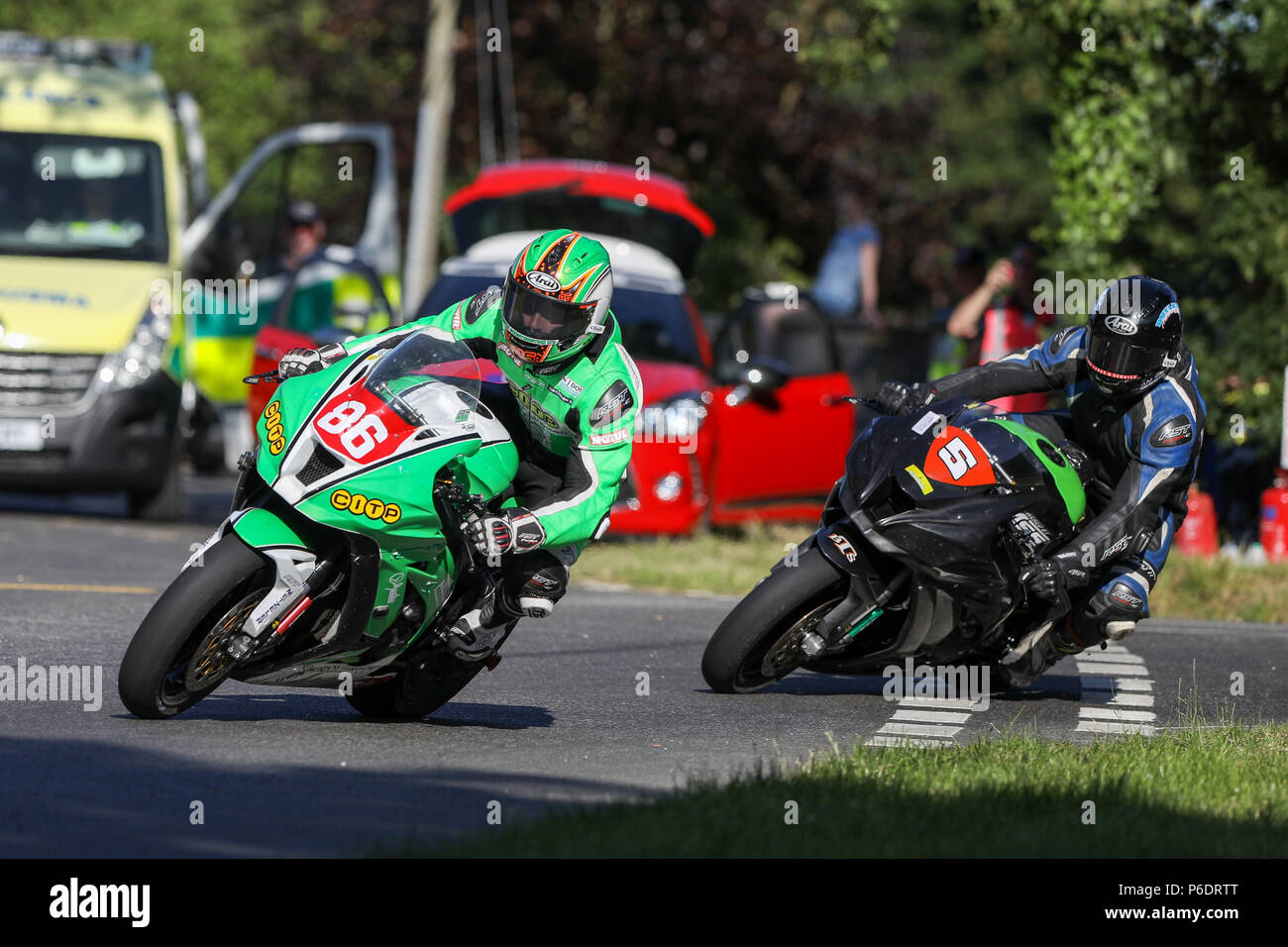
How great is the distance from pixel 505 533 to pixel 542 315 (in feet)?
2.42

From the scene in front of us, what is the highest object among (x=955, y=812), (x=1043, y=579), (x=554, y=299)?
(x=554, y=299)

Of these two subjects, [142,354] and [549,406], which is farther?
[142,354]

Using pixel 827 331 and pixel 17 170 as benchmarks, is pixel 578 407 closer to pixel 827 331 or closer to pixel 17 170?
pixel 827 331

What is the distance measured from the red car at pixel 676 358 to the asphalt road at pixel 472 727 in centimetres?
208

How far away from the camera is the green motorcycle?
22.5 feet

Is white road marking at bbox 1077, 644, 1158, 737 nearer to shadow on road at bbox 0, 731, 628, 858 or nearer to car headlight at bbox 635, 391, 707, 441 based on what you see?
shadow on road at bbox 0, 731, 628, 858

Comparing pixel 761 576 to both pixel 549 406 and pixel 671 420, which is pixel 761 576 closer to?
pixel 671 420

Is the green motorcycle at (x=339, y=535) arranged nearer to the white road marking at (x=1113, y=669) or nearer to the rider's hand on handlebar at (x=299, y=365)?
the rider's hand on handlebar at (x=299, y=365)

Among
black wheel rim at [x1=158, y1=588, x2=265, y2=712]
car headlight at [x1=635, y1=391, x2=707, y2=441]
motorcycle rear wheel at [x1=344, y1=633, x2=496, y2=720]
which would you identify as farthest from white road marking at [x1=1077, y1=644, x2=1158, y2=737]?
car headlight at [x1=635, y1=391, x2=707, y2=441]

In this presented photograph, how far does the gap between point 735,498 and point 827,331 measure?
4.90 feet

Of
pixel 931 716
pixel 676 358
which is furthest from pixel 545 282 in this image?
pixel 676 358

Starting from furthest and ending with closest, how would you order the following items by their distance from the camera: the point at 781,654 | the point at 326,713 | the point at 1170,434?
the point at 1170,434
the point at 781,654
the point at 326,713

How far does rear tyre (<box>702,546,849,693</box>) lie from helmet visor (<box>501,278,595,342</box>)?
143 cm

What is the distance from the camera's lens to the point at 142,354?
15320mm
